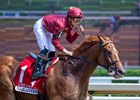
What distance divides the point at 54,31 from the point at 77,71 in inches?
22.9

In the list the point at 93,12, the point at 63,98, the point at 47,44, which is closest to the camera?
the point at 63,98

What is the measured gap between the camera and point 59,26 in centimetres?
643

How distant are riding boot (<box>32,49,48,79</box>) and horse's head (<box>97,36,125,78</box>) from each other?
70 cm

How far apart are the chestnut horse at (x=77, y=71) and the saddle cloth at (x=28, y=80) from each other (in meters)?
0.07

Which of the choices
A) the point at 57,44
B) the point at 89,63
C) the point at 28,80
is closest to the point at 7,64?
the point at 28,80

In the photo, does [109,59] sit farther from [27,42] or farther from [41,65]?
[27,42]

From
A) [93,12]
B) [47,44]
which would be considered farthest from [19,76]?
[93,12]

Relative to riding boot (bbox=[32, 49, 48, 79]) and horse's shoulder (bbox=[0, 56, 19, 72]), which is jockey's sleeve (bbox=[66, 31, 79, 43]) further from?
horse's shoulder (bbox=[0, 56, 19, 72])

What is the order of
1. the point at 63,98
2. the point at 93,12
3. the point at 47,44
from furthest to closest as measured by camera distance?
the point at 93,12 < the point at 47,44 < the point at 63,98

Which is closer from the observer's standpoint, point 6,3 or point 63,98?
point 63,98

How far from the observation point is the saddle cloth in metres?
6.38

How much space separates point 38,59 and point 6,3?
17.9 metres

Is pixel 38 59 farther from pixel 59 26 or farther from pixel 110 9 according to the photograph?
pixel 110 9

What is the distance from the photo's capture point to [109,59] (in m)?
6.27
